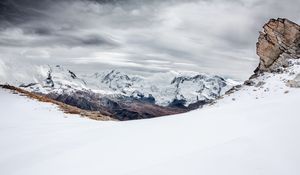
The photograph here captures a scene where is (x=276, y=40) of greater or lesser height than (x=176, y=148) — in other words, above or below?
above

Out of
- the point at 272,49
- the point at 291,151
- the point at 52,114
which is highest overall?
the point at 272,49

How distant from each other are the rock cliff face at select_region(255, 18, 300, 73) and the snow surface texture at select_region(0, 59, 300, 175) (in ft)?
157

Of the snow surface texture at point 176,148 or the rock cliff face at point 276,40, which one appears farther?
the rock cliff face at point 276,40

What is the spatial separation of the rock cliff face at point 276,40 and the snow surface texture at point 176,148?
157ft

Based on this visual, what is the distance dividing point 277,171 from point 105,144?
4.76 m

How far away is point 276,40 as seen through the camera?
55.3 meters

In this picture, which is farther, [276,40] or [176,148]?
[276,40]

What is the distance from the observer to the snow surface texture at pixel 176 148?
18.9 feet

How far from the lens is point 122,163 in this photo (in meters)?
6.84

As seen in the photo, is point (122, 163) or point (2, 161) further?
point (2, 161)

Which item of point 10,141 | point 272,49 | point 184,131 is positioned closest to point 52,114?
point 10,141

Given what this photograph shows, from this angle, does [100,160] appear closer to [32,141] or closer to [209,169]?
[209,169]

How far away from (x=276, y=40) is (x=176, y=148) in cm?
5381

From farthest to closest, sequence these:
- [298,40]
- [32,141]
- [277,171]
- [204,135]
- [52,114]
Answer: [298,40]
[52,114]
[32,141]
[204,135]
[277,171]
